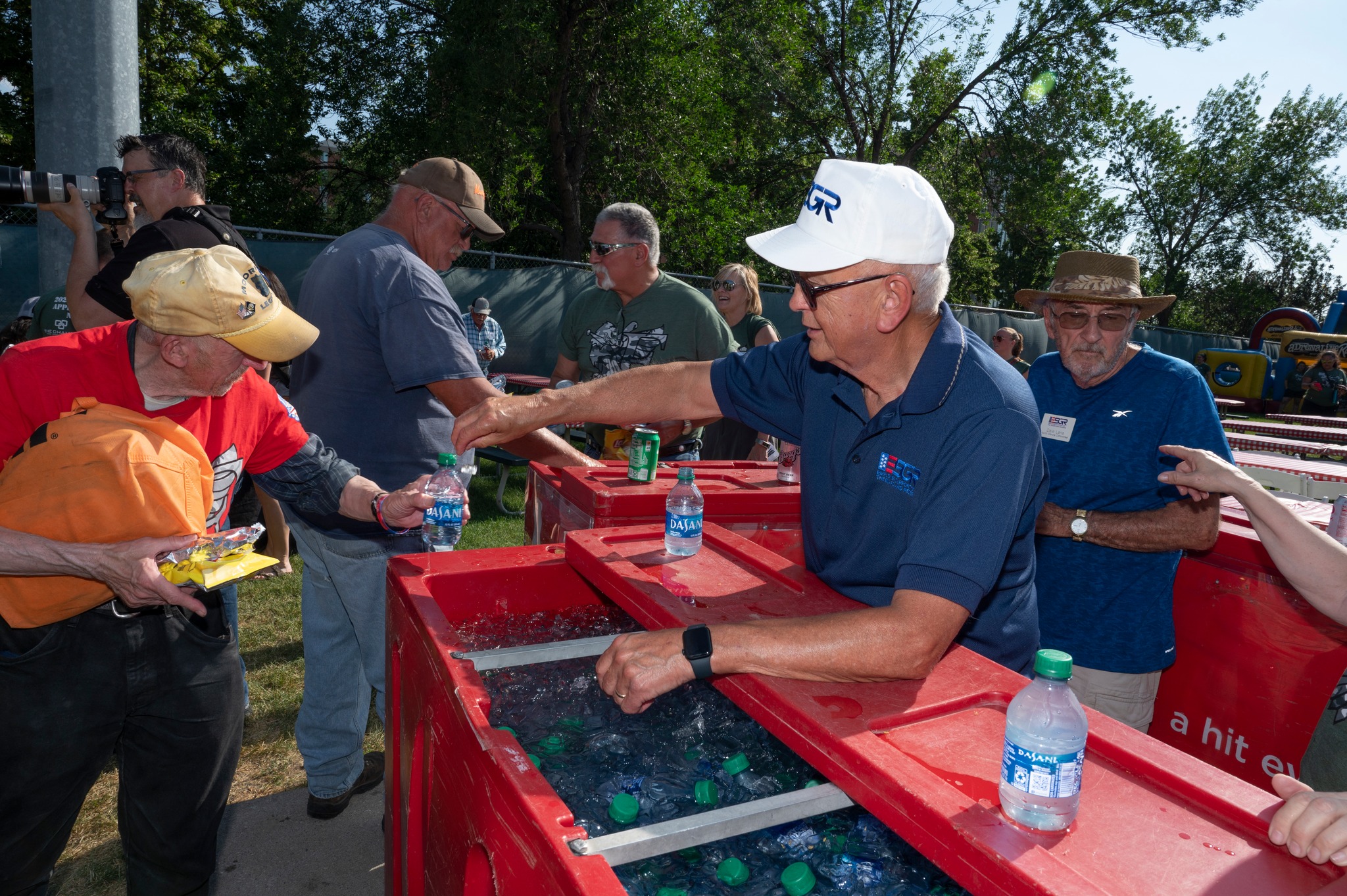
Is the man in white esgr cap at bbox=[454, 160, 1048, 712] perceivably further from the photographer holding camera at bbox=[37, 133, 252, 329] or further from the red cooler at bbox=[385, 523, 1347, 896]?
the photographer holding camera at bbox=[37, 133, 252, 329]

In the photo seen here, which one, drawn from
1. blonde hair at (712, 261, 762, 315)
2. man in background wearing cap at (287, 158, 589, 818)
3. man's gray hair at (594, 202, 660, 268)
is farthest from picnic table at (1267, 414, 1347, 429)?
man in background wearing cap at (287, 158, 589, 818)

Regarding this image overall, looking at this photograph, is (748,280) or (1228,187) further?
(1228,187)

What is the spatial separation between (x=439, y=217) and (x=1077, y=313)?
8.45 feet

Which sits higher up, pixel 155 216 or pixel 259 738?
pixel 155 216

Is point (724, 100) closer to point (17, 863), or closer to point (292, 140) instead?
point (292, 140)

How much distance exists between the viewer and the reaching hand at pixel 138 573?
1.85 metres

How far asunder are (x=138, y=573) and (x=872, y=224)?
1.84 meters

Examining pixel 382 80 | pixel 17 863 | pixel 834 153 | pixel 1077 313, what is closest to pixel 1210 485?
pixel 1077 313

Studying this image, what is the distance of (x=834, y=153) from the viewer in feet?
75.9

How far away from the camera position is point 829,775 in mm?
1431

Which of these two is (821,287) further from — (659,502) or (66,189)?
A: (66,189)

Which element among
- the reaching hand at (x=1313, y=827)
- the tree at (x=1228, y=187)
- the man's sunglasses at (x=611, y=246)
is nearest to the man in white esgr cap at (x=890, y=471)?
the reaching hand at (x=1313, y=827)

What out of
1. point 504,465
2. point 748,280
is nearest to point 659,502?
point 748,280

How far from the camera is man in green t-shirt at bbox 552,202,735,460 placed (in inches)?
179
